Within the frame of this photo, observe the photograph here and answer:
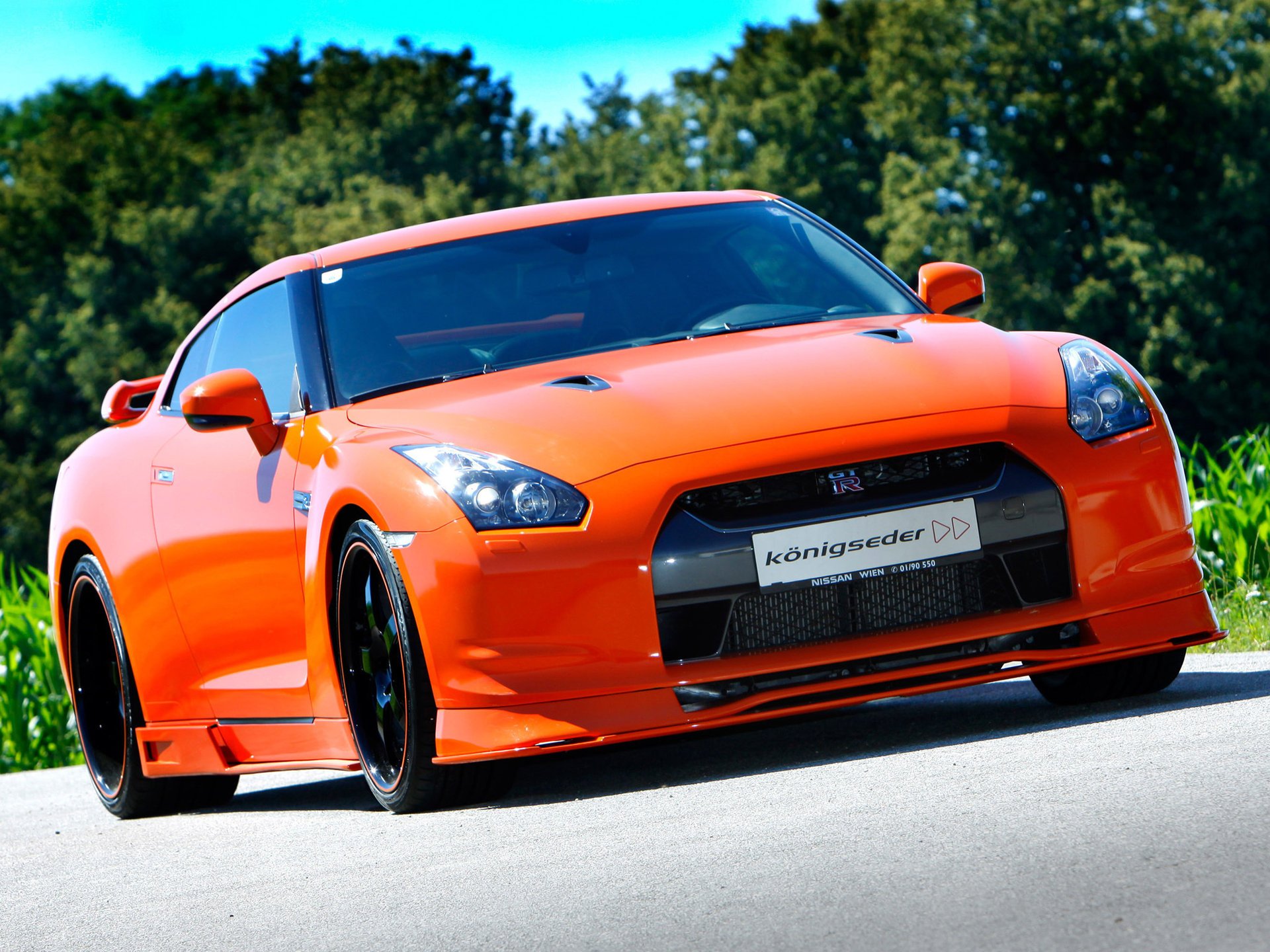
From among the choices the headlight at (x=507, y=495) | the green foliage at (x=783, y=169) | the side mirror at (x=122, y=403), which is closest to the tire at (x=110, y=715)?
the side mirror at (x=122, y=403)

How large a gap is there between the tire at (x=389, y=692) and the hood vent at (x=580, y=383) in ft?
1.98

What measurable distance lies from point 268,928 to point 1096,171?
2027 inches

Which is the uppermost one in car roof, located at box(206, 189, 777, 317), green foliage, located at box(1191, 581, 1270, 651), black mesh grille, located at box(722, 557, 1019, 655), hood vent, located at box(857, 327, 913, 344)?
car roof, located at box(206, 189, 777, 317)

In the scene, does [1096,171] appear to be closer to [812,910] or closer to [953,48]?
[953,48]

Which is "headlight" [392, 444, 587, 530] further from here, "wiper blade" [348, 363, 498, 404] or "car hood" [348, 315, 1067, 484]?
"wiper blade" [348, 363, 498, 404]

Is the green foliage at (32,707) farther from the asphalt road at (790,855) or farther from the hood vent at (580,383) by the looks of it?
the hood vent at (580,383)

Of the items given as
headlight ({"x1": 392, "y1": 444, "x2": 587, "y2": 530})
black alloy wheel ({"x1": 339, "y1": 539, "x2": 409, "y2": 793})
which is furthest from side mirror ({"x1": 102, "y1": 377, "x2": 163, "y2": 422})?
headlight ({"x1": 392, "y1": 444, "x2": 587, "y2": 530})

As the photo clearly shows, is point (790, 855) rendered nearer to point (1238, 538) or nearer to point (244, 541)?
point (244, 541)

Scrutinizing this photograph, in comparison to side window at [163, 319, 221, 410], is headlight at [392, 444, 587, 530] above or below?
below

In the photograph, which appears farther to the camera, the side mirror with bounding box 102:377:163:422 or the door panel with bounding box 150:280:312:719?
the side mirror with bounding box 102:377:163:422

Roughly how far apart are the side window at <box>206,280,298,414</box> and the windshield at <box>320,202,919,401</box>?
0.62ft

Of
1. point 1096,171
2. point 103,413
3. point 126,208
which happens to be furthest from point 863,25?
point 103,413

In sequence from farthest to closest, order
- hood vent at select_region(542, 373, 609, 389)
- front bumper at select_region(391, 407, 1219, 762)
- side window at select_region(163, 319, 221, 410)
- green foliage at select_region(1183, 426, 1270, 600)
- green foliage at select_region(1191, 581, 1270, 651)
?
green foliage at select_region(1183, 426, 1270, 600) < green foliage at select_region(1191, 581, 1270, 651) < side window at select_region(163, 319, 221, 410) < hood vent at select_region(542, 373, 609, 389) < front bumper at select_region(391, 407, 1219, 762)

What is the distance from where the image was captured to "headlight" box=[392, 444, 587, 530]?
4.43 metres
